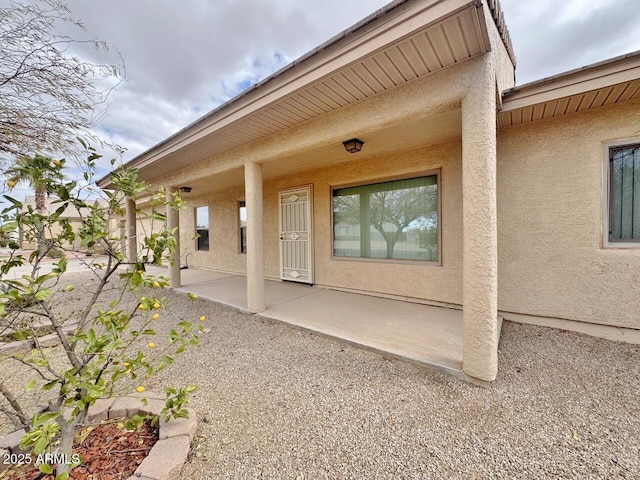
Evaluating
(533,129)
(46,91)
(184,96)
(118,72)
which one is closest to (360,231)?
(533,129)

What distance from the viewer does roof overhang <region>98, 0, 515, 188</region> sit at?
83.6 inches

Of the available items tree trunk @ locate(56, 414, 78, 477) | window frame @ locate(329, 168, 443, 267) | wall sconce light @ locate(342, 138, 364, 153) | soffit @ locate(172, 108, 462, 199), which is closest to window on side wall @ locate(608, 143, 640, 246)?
soffit @ locate(172, 108, 462, 199)

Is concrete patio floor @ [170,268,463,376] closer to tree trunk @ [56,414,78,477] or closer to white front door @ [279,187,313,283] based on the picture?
white front door @ [279,187,313,283]

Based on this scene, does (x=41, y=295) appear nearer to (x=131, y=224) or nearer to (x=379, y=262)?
(x=379, y=262)

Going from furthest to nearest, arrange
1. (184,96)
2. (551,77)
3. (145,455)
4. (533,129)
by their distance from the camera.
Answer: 1. (184,96)
2. (533,129)
3. (551,77)
4. (145,455)

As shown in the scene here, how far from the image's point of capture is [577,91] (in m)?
2.95

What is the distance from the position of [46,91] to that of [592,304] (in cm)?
732

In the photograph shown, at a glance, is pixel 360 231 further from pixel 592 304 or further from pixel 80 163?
pixel 80 163

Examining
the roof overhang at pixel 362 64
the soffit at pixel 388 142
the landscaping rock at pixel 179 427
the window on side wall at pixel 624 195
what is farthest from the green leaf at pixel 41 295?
the window on side wall at pixel 624 195

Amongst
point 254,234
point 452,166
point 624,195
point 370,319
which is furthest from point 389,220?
point 624,195

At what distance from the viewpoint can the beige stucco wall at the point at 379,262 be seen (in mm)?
4461

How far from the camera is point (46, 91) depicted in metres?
3.04

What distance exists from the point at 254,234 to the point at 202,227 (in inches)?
251

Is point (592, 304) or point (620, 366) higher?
point (592, 304)
